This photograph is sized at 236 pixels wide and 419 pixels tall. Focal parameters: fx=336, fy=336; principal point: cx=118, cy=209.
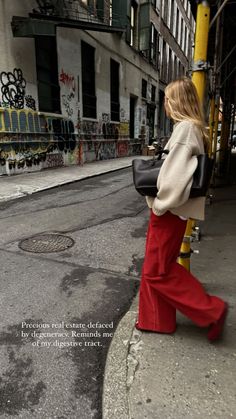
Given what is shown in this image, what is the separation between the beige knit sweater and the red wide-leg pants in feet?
0.51

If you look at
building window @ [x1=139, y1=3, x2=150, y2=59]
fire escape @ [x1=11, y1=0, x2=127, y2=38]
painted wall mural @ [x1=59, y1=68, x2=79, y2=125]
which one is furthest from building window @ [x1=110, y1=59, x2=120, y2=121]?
painted wall mural @ [x1=59, y1=68, x2=79, y2=125]

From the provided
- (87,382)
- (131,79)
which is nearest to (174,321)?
(87,382)

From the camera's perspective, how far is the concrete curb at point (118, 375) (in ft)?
6.08

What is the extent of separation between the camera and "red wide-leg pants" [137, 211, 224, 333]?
2.21 metres

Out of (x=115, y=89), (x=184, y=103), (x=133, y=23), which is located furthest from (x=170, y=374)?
(x=133, y=23)

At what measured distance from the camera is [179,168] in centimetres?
200

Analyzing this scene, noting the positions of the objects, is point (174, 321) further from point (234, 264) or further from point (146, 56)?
point (146, 56)

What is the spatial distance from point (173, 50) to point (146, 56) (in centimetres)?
972

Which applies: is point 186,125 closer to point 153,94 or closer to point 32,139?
point 32,139

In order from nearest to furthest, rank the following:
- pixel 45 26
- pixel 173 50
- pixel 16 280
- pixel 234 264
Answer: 1. pixel 16 280
2. pixel 234 264
3. pixel 45 26
4. pixel 173 50

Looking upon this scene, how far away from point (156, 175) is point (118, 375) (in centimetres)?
126

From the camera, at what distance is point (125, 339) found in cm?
242

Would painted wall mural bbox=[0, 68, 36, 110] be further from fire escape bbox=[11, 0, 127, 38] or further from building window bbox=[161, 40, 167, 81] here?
building window bbox=[161, 40, 167, 81]

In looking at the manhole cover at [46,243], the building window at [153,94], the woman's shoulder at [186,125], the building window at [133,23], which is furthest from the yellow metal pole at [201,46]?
the building window at [153,94]
